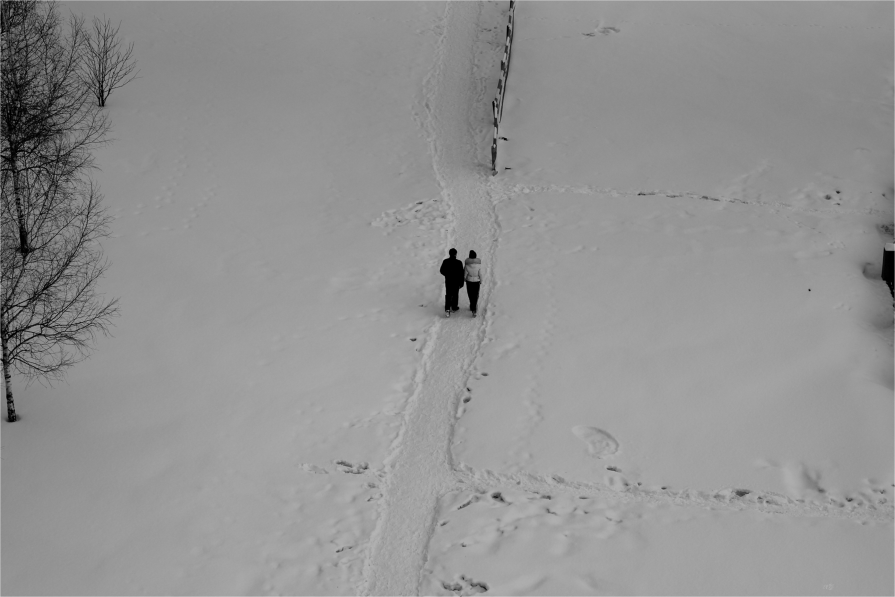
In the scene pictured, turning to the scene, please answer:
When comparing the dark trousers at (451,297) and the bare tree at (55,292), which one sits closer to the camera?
the bare tree at (55,292)

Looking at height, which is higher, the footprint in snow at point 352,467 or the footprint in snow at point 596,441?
the footprint in snow at point 596,441

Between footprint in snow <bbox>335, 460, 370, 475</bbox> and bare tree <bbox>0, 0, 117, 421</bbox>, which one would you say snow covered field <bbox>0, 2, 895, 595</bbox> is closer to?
footprint in snow <bbox>335, 460, 370, 475</bbox>

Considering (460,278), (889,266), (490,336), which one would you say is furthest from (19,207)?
(889,266)

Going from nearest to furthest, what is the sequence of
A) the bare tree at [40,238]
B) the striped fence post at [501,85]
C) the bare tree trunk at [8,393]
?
the bare tree trunk at [8,393] → the bare tree at [40,238] → the striped fence post at [501,85]

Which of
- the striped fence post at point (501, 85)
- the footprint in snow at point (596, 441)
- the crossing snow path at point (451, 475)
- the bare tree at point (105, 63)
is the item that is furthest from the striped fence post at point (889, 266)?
the bare tree at point (105, 63)

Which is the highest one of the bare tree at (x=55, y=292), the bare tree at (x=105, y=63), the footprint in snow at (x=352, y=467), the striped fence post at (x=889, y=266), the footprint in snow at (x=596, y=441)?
the bare tree at (x=105, y=63)

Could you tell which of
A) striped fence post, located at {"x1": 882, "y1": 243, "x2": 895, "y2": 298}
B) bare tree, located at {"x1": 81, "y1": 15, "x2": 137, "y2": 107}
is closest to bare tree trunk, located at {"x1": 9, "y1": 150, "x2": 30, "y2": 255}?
bare tree, located at {"x1": 81, "y1": 15, "x2": 137, "y2": 107}

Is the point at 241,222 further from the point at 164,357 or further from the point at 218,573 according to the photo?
the point at 218,573

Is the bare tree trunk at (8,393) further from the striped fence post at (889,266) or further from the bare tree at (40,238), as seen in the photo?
the striped fence post at (889,266)
